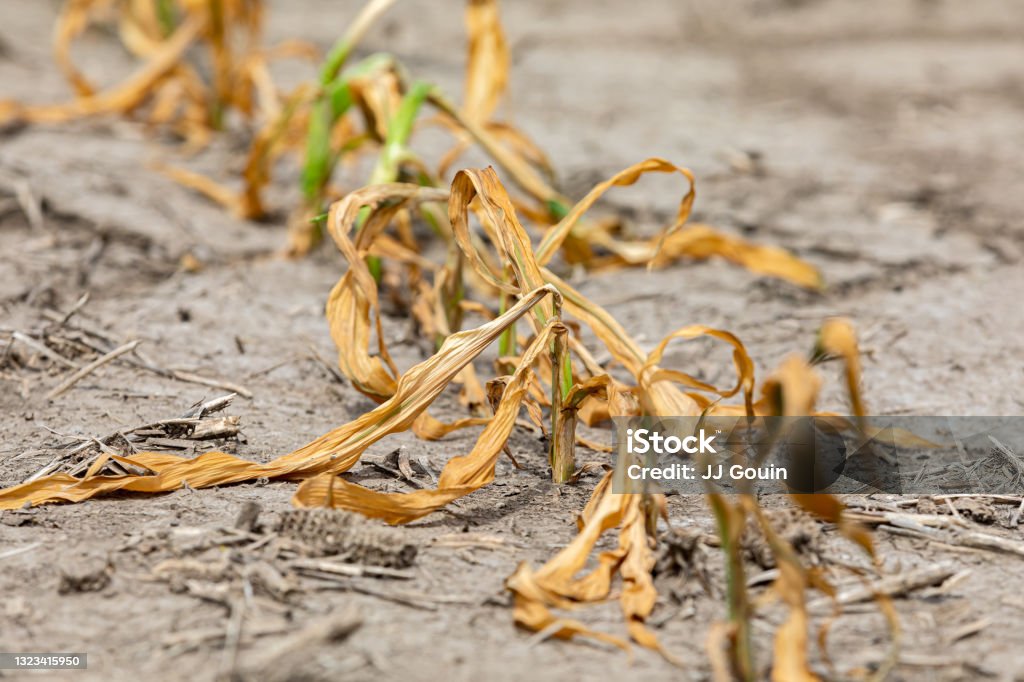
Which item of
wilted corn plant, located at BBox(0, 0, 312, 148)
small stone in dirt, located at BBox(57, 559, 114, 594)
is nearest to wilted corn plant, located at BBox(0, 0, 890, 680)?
small stone in dirt, located at BBox(57, 559, 114, 594)

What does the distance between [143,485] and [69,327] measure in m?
0.62

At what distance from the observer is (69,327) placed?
190cm

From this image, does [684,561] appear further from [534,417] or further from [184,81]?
[184,81]

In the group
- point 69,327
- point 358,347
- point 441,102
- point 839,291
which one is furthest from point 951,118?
point 69,327

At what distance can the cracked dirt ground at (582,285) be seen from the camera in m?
1.14

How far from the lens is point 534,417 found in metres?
1.51

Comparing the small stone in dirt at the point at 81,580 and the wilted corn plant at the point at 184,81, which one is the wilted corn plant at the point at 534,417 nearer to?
the small stone in dirt at the point at 81,580

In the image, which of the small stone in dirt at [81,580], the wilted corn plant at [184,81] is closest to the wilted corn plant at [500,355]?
the small stone in dirt at [81,580]

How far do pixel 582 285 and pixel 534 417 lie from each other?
933 millimetres

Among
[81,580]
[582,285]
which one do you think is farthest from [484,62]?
[81,580]

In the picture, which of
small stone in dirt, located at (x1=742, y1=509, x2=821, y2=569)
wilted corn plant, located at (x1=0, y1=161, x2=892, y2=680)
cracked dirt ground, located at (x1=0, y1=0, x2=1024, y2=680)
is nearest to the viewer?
wilted corn plant, located at (x1=0, y1=161, x2=892, y2=680)

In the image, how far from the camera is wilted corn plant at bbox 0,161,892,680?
1.04 m

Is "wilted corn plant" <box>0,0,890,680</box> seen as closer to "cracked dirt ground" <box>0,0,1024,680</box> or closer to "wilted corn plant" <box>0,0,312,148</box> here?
"cracked dirt ground" <box>0,0,1024,680</box>

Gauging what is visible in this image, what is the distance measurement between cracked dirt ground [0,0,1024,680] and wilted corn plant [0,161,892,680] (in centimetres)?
4
